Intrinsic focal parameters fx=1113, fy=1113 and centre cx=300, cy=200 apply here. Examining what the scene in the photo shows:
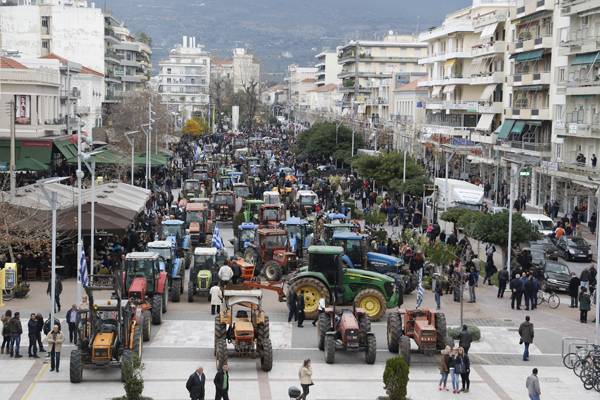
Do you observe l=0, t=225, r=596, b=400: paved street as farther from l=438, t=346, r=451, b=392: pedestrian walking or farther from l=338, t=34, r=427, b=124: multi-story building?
l=338, t=34, r=427, b=124: multi-story building

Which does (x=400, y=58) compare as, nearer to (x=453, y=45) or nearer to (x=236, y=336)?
(x=453, y=45)

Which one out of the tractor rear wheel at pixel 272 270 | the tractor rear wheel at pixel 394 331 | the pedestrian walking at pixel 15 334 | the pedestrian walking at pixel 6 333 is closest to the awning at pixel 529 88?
the tractor rear wheel at pixel 272 270

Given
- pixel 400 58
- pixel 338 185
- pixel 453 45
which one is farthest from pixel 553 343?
pixel 400 58

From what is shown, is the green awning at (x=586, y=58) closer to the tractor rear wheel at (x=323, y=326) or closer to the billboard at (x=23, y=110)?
the billboard at (x=23, y=110)

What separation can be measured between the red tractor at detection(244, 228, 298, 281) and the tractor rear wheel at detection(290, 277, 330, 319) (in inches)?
291

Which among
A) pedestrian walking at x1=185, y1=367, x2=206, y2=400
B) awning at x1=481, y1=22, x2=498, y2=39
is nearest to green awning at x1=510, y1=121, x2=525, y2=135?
awning at x1=481, y1=22, x2=498, y2=39

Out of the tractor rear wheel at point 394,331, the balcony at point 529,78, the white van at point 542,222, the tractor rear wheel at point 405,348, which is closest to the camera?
the tractor rear wheel at point 405,348

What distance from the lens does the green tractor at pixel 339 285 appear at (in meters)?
30.8

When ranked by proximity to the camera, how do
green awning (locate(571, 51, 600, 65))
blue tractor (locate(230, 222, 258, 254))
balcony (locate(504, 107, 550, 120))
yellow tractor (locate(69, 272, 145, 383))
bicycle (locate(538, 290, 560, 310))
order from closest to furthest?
yellow tractor (locate(69, 272, 145, 383)) < bicycle (locate(538, 290, 560, 310)) < blue tractor (locate(230, 222, 258, 254)) < green awning (locate(571, 51, 600, 65)) < balcony (locate(504, 107, 550, 120))

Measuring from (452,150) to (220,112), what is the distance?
385 feet

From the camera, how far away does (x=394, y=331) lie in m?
27.0

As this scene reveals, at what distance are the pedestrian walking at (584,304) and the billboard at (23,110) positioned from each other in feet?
142

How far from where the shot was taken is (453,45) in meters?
91.7

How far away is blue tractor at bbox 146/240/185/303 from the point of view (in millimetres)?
33750
